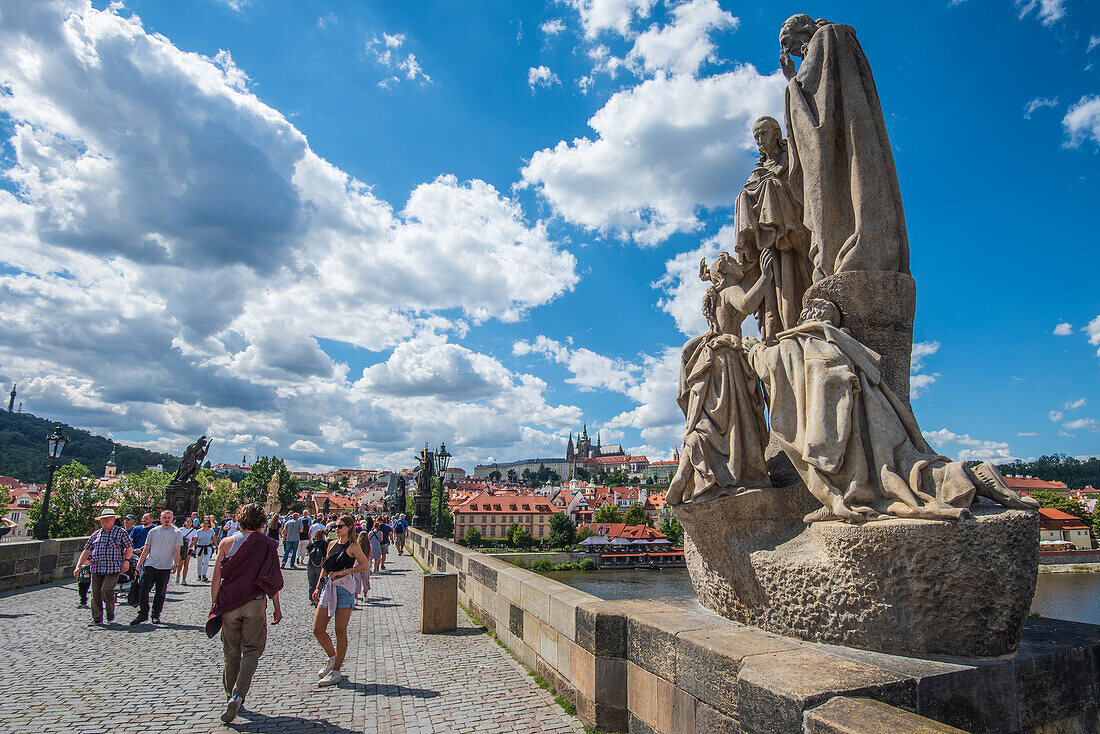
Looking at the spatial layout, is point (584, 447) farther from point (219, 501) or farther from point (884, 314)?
point (884, 314)

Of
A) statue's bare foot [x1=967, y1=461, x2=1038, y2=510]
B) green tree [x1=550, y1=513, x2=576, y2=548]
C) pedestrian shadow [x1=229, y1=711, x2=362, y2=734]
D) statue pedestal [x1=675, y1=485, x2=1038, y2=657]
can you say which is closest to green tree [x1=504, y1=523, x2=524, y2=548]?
green tree [x1=550, y1=513, x2=576, y2=548]

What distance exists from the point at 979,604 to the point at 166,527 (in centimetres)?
933

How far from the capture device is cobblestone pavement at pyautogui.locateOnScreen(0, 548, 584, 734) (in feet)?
14.2

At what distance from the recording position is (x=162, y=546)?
27.4ft

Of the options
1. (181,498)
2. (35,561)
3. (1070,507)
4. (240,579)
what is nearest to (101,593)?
(240,579)

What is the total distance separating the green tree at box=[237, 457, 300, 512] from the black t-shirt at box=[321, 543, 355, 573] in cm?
6515

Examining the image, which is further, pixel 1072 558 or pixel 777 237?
pixel 1072 558

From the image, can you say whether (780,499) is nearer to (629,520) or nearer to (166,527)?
(166,527)

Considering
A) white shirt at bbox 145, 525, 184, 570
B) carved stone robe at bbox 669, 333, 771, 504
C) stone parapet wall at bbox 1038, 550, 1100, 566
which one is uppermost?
carved stone robe at bbox 669, 333, 771, 504

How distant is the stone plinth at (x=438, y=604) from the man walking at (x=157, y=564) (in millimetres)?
3527

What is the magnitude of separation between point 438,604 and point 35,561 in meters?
8.91

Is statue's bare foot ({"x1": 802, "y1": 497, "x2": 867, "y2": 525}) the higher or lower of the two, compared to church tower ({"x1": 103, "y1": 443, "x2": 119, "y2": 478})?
lower

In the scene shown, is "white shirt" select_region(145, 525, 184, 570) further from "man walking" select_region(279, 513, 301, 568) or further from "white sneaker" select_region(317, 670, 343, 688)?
"man walking" select_region(279, 513, 301, 568)

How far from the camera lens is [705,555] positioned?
166 inches
